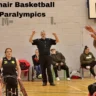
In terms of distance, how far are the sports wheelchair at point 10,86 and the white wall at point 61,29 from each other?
9077mm

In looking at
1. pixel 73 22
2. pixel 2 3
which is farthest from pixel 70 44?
pixel 2 3

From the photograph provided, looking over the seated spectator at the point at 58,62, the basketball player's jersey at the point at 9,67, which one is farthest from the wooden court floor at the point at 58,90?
the seated spectator at the point at 58,62

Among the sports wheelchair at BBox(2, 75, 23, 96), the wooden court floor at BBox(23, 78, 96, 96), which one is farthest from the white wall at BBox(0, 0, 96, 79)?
the sports wheelchair at BBox(2, 75, 23, 96)

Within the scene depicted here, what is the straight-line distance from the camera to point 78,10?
1652 centimetres

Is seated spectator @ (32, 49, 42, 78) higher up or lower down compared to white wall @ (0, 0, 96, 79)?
lower down

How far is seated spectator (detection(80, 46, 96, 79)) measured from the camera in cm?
1553

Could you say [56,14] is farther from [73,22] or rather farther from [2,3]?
[2,3]

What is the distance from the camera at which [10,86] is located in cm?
699

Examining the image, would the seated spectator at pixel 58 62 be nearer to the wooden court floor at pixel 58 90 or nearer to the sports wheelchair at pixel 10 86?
the wooden court floor at pixel 58 90

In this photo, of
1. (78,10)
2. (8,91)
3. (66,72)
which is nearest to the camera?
(8,91)

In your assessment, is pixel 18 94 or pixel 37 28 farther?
pixel 37 28

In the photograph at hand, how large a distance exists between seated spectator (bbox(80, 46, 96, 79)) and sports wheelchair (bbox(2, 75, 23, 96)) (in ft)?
29.3

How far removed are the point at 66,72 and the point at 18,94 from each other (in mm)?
8675

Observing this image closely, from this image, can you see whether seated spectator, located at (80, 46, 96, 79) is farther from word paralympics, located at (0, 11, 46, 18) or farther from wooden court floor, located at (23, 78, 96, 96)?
wooden court floor, located at (23, 78, 96, 96)
